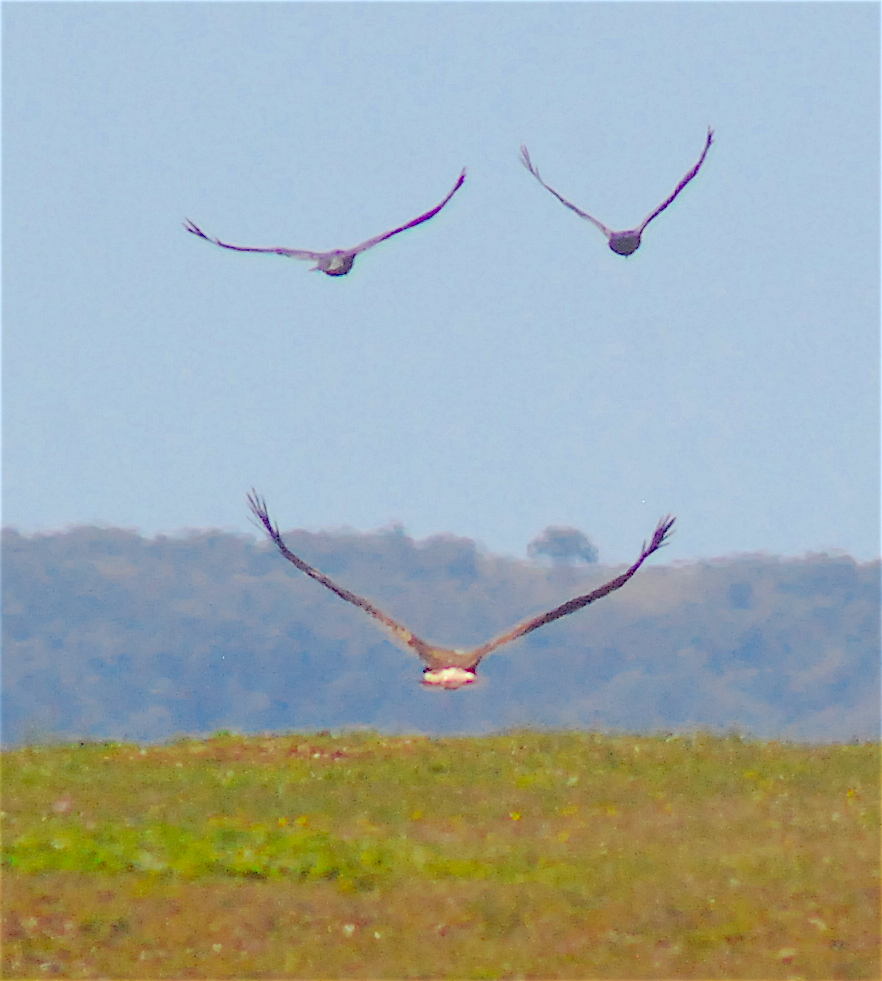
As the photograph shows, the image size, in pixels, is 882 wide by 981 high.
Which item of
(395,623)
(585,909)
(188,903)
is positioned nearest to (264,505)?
(395,623)

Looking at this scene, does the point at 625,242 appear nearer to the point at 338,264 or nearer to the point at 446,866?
the point at 338,264

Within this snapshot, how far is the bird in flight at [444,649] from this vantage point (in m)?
12.2

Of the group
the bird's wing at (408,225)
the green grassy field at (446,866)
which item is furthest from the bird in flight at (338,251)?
the green grassy field at (446,866)

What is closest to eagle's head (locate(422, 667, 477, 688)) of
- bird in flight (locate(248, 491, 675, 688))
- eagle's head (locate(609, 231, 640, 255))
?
bird in flight (locate(248, 491, 675, 688))

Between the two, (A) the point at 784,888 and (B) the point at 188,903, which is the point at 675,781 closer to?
(A) the point at 784,888

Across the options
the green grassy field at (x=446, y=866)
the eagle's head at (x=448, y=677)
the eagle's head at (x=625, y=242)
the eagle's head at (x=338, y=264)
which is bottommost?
the green grassy field at (x=446, y=866)

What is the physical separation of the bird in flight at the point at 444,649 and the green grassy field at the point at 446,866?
1593 millimetres

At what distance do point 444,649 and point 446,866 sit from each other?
5.77 feet

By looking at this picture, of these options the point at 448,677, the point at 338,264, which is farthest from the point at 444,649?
the point at 338,264

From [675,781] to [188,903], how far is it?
6916mm

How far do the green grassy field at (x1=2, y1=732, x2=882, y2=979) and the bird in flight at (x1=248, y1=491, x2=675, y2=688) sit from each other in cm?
159

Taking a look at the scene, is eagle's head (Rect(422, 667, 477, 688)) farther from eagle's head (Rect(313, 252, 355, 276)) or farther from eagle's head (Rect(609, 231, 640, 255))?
eagle's head (Rect(609, 231, 640, 255))

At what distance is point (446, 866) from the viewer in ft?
42.4

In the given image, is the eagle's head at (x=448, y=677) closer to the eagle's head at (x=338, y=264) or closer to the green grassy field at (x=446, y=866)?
the green grassy field at (x=446, y=866)
